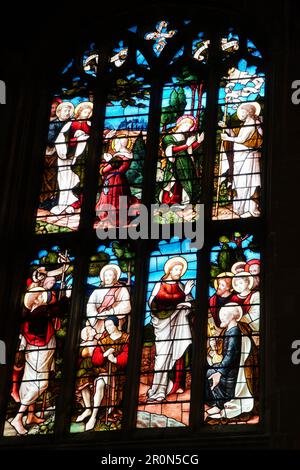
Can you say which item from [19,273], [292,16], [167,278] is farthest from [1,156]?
[292,16]

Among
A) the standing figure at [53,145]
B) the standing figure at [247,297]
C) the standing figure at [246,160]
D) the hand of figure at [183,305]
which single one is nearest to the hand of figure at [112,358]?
the hand of figure at [183,305]

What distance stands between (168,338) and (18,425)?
1.66 metres

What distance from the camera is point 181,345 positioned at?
1287cm

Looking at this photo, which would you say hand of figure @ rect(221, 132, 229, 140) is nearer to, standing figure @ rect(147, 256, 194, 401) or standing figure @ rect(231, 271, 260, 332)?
standing figure @ rect(147, 256, 194, 401)

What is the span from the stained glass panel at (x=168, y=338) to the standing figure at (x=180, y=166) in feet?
1.85

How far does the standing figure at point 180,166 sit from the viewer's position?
1389 cm

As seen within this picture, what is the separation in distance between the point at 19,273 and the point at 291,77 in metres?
3.47

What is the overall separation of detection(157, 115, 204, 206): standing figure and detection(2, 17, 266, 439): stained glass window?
1 centimetres

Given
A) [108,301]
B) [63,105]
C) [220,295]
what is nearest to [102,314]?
[108,301]

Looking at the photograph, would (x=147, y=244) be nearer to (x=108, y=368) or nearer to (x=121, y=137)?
(x=108, y=368)

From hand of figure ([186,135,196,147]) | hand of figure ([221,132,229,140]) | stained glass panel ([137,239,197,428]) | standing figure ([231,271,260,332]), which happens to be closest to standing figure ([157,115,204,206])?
hand of figure ([186,135,196,147])

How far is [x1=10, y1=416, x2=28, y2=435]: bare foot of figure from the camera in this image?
12828mm

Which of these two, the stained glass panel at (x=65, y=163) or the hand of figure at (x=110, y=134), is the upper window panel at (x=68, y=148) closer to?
the stained glass panel at (x=65, y=163)

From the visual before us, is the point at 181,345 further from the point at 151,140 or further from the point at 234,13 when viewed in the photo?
the point at 234,13
